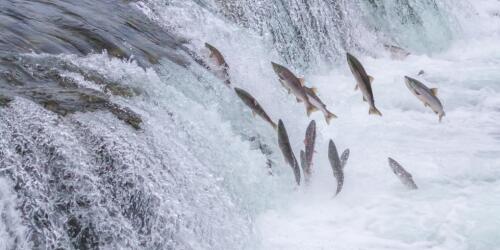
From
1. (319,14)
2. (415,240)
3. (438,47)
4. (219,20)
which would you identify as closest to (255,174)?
(415,240)

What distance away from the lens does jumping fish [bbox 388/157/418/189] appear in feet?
17.3

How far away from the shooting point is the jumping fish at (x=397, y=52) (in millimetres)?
9344

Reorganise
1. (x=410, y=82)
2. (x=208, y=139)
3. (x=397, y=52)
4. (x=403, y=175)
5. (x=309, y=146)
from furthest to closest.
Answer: (x=397, y=52)
(x=410, y=82)
(x=403, y=175)
(x=309, y=146)
(x=208, y=139)

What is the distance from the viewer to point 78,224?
3271mm

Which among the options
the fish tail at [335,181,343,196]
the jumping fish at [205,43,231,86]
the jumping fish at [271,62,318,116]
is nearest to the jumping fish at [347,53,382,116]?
the jumping fish at [271,62,318,116]

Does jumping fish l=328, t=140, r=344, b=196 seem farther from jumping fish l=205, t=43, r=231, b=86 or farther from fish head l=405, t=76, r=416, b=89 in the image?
jumping fish l=205, t=43, r=231, b=86

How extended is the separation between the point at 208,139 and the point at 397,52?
17.8ft

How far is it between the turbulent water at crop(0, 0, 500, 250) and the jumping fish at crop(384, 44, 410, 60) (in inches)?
25.7

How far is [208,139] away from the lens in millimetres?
4598

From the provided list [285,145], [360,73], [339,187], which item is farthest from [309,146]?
[360,73]

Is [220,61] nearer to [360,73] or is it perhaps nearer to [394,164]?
[360,73]

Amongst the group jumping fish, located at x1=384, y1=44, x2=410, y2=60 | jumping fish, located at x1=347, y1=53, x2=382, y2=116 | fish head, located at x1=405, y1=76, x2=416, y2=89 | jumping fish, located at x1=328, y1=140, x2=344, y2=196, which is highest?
jumping fish, located at x1=347, y1=53, x2=382, y2=116

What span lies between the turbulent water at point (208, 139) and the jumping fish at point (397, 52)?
2.15 ft

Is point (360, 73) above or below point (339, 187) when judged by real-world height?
above
